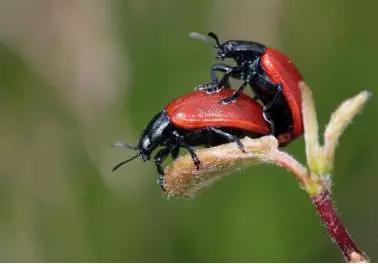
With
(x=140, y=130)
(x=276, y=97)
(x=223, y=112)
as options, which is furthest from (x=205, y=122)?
(x=140, y=130)

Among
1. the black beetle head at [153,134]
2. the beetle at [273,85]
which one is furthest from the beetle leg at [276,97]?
the black beetle head at [153,134]

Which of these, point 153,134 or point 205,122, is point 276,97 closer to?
point 205,122

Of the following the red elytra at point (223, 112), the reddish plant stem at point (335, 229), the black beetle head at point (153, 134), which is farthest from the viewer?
the black beetle head at point (153, 134)

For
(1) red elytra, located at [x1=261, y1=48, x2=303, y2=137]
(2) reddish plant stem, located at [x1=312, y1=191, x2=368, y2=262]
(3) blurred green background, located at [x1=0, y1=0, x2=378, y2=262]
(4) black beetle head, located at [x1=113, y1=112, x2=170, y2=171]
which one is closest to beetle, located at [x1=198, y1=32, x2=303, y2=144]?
(1) red elytra, located at [x1=261, y1=48, x2=303, y2=137]

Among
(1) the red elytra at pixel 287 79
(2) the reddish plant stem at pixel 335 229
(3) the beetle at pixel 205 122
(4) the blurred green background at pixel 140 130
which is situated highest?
(2) the reddish plant stem at pixel 335 229

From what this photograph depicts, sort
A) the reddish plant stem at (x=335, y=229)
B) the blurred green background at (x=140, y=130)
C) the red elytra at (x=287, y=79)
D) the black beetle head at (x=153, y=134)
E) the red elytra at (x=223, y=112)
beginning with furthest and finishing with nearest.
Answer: the blurred green background at (x=140, y=130) < the black beetle head at (x=153, y=134) < the red elytra at (x=287, y=79) < the red elytra at (x=223, y=112) < the reddish plant stem at (x=335, y=229)

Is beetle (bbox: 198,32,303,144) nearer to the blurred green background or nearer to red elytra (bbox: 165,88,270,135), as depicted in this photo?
red elytra (bbox: 165,88,270,135)

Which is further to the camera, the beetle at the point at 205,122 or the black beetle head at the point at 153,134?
the black beetle head at the point at 153,134

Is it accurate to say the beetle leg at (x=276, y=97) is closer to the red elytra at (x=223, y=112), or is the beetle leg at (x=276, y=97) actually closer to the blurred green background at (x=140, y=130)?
the red elytra at (x=223, y=112)
